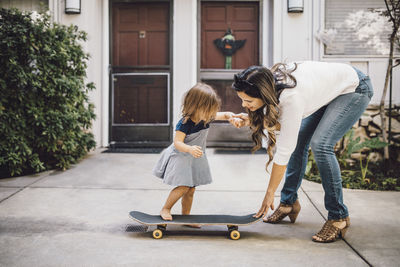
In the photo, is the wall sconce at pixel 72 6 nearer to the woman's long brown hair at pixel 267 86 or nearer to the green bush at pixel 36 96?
the green bush at pixel 36 96

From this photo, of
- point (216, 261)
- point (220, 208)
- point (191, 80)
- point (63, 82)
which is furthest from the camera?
point (191, 80)

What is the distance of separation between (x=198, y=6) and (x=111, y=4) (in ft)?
4.68

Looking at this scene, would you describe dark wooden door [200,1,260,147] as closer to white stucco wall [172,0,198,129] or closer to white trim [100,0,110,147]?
white stucco wall [172,0,198,129]

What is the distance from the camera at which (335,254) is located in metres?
2.54

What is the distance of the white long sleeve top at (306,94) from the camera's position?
8.20 ft

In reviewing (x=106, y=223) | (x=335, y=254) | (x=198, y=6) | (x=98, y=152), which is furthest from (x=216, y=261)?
(x=198, y=6)

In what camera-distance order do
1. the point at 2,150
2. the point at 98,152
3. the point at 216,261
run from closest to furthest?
1. the point at 216,261
2. the point at 2,150
3. the point at 98,152

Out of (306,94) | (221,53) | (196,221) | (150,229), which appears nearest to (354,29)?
(221,53)

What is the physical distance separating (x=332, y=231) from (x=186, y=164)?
3.52 feet

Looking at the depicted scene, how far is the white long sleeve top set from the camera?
2500mm

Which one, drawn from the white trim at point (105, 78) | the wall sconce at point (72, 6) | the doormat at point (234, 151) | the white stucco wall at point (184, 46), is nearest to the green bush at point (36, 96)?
the wall sconce at point (72, 6)

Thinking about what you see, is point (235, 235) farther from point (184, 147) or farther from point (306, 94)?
point (306, 94)

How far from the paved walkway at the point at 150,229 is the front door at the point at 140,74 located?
2.06 m

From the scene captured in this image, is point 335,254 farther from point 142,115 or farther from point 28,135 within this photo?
point 142,115
